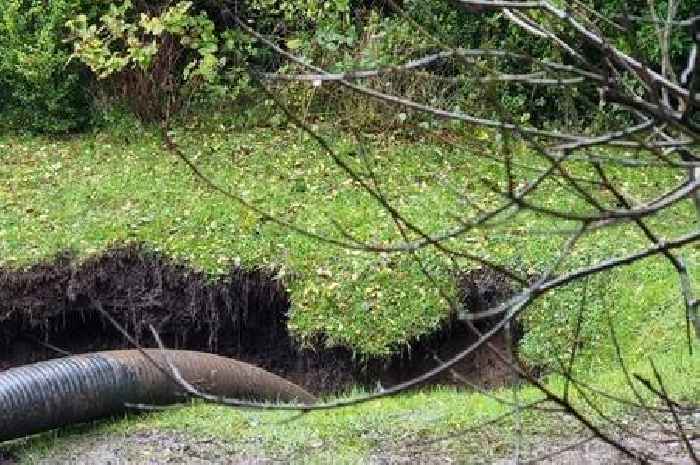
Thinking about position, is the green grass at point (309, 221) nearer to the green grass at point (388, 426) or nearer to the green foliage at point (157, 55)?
the green foliage at point (157, 55)

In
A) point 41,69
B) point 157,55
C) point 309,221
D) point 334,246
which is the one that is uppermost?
point 157,55

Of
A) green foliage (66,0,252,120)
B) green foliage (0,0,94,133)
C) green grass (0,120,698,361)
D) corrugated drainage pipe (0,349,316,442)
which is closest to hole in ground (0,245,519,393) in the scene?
green grass (0,120,698,361)

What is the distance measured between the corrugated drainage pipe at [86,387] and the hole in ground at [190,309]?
116cm

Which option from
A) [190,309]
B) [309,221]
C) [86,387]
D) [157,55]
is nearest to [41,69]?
[157,55]

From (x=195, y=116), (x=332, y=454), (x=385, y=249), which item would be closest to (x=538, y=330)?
(x=332, y=454)

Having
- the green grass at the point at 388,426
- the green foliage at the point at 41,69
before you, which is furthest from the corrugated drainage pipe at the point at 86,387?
the green foliage at the point at 41,69

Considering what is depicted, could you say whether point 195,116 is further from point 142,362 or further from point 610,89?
point 610,89

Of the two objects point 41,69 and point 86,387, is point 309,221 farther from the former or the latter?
point 41,69

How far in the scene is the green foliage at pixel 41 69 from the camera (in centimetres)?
1171

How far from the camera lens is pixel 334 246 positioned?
8.85 m

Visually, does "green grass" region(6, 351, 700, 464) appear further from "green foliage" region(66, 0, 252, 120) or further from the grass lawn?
"green foliage" region(66, 0, 252, 120)

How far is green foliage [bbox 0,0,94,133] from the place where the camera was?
11711 mm

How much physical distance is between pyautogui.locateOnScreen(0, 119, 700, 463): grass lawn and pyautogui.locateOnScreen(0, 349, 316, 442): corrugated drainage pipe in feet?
0.53

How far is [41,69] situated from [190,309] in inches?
167
